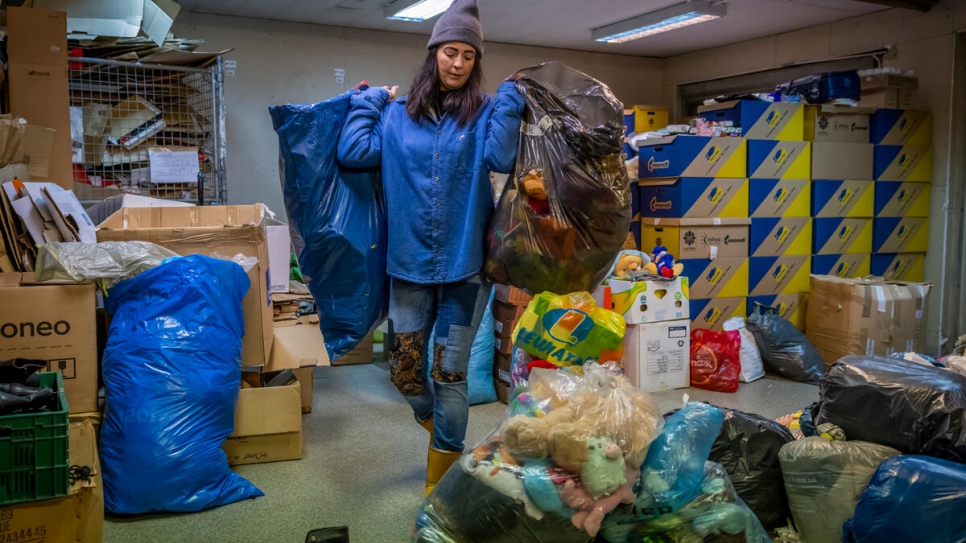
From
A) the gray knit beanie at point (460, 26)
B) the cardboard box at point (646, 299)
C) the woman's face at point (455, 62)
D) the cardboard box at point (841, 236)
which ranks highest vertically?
the gray knit beanie at point (460, 26)

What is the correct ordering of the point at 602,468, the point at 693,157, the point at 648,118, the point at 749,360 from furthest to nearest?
the point at 648,118, the point at 693,157, the point at 749,360, the point at 602,468

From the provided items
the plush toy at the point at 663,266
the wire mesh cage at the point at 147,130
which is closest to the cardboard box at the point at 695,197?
the plush toy at the point at 663,266

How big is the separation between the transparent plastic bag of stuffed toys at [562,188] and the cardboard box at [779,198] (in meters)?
2.87

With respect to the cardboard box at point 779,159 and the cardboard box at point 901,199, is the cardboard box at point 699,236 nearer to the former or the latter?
the cardboard box at point 779,159

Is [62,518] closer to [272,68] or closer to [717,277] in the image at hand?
A: [717,277]

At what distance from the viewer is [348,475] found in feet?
8.98

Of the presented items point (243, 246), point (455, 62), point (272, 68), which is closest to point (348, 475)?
point (243, 246)

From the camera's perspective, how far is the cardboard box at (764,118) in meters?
4.67

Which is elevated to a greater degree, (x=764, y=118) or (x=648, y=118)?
(x=648, y=118)

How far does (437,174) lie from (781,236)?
3.40m

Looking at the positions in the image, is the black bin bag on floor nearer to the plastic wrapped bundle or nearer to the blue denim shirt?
the plastic wrapped bundle

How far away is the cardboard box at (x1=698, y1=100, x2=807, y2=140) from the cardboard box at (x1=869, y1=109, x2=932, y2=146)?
599 millimetres

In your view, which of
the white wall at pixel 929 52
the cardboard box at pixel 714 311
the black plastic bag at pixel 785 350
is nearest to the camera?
the black plastic bag at pixel 785 350

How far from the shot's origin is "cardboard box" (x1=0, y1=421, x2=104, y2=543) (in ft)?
5.82
